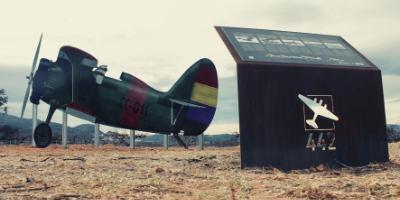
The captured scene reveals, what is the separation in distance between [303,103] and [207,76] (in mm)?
4925

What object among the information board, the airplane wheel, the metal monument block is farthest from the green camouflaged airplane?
the information board

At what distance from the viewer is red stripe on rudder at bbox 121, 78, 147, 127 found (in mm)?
13080

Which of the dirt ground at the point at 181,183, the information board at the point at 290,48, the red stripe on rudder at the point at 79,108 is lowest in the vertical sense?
the dirt ground at the point at 181,183

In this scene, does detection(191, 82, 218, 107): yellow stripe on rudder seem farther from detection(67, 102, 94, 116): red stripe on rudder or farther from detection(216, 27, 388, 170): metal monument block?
detection(67, 102, 94, 116): red stripe on rudder

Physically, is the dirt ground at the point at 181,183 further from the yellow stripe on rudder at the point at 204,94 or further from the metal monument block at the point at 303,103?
the yellow stripe on rudder at the point at 204,94

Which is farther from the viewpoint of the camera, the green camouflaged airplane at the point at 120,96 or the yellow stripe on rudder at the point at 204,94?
the yellow stripe on rudder at the point at 204,94

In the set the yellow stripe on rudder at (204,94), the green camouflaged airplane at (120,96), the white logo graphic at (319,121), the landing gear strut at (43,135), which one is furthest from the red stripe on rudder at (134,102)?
the white logo graphic at (319,121)

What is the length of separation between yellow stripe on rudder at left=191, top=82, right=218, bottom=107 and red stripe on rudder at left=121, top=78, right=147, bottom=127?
7.63 ft

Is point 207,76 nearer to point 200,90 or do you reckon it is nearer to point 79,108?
point 200,90

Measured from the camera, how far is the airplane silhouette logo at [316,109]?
17766 mm

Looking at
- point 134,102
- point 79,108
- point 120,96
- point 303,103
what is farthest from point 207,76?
point 79,108

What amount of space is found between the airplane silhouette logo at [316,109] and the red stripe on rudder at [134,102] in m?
7.58

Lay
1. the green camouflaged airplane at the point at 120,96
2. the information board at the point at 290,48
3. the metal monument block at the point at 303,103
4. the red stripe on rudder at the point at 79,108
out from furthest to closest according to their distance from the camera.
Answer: the information board at the point at 290,48
the metal monument block at the point at 303,103
the red stripe on rudder at the point at 79,108
the green camouflaged airplane at the point at 120,96

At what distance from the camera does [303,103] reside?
1775cm
